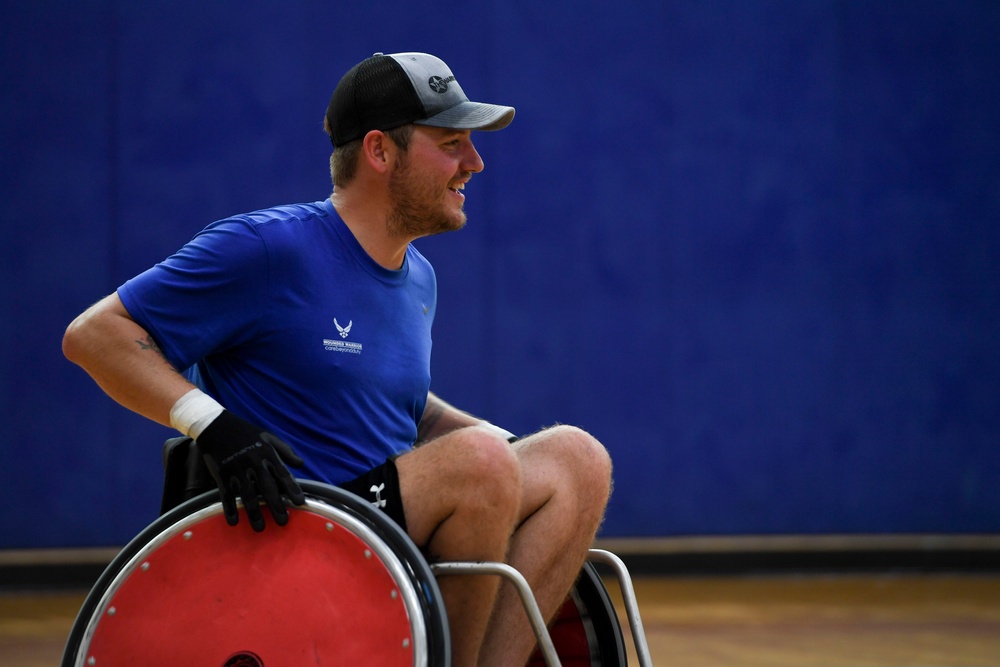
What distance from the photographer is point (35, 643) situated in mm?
2721

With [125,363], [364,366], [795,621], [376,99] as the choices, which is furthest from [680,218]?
[125,363]

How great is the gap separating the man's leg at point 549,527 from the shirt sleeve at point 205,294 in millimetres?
395

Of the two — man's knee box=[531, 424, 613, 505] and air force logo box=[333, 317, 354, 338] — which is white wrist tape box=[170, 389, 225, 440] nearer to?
air force logo box=[333, 317, 354, 338]

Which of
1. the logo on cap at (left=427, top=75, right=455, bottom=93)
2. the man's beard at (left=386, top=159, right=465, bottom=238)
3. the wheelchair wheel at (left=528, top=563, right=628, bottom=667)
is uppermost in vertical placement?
the logo on cap at (left=427, top=75, right=455, bottom=93)

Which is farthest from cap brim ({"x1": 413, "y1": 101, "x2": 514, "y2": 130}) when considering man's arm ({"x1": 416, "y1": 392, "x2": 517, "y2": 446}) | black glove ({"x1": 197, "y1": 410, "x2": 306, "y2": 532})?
black glove ({"x1": 197, "y1": 410, "x2": 306, "y2": 532})

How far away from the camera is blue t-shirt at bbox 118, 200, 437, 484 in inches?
52.8

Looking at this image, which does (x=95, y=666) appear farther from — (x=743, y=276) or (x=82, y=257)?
(x=743, y=276)

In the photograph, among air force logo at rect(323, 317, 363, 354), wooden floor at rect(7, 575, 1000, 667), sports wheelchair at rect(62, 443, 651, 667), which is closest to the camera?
sports wheelchair at rect(62, 443, 651, 667)

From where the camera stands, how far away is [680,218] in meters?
4.02

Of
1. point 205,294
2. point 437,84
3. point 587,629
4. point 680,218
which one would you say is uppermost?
point 437,84

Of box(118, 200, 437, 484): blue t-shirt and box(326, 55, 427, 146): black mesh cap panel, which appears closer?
box(118, 200, 437, 484): blue t-shirt

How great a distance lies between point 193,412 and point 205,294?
17cm

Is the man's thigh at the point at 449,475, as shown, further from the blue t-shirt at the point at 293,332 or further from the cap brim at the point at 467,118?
the cap brim at the point at 467,118

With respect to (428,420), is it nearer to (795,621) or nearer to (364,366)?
(364,366)
